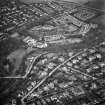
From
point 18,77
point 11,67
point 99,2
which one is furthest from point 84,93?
point 99,2

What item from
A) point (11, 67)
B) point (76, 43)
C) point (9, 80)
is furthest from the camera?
point (76, 43)

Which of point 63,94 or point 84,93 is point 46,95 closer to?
point 63,94

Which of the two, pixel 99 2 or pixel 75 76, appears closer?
pixel 75 76

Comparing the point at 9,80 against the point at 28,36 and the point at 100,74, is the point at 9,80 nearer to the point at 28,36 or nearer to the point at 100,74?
the point at 28,36

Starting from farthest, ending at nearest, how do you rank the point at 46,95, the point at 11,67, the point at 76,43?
1. the point at 76,43
2. the point at 11,67
3. the point at 46,95

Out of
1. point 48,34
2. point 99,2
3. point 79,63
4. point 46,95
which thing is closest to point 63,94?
point 46,95

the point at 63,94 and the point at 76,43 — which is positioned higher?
the point at 76,43
